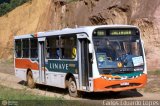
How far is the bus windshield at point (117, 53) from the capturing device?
56.0 feet

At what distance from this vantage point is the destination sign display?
1736cm

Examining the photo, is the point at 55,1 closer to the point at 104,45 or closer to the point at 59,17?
the point at 59,17

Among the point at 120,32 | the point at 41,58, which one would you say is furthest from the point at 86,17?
the point at 120,32

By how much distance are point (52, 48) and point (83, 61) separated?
309cm

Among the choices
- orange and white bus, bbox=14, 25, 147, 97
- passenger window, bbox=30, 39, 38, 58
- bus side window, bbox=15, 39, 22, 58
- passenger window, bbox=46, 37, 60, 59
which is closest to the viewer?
orange and white bus, bbox=14, 25, 147, 97

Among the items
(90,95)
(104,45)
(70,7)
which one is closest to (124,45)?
(104,45)

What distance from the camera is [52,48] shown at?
67.1ft

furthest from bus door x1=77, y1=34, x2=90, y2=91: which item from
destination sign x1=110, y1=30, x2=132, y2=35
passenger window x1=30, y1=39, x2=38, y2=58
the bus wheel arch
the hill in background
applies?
the hill in background

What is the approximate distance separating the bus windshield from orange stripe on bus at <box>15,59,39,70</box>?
577cm

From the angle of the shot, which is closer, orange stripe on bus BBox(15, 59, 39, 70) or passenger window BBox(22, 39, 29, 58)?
orange stripe on bus BBox(15, 59, 39, 70)

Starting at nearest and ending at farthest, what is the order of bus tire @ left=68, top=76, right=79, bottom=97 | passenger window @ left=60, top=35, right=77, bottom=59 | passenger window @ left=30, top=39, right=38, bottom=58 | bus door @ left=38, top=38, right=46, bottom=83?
passenger window @ left=60, top=35, right=77, bottom=59 < bus tire @ left=68, top=76, right=79, bottom=97 < bus door @ left=38, top=38, right=46, bottom=83 < passenger window @ left=30, top=39, right=38, bottom=58

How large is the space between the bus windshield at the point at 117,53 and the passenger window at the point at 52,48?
310 centimetres

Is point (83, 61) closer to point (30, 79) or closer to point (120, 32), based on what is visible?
point (120, 32)

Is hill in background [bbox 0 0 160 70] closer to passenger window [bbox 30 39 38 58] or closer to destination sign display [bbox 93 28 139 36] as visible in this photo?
passenger window [bbox 30 39 38 58]
